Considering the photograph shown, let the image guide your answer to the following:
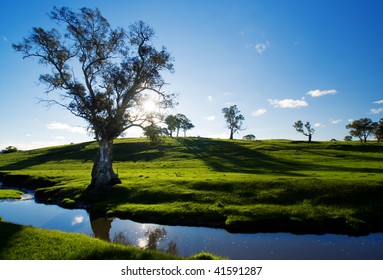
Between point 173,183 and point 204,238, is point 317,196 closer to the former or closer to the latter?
point 204,238

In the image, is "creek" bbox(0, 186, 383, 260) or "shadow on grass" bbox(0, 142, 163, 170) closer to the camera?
"creek" bbox(0, 186, 383, 260)

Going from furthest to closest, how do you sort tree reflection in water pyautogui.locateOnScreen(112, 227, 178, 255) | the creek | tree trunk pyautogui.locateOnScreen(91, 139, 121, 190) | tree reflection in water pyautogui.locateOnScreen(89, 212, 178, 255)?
tree trunk pyautogui.locateOnScreen(91, 139, 121, 190)
tree reflection in water pyautogui.locateOnScreen(89, 212, 178, 255)
tree reflection in water pyautogui.locateOnScreen(112, 227, 178, 255)
the creek

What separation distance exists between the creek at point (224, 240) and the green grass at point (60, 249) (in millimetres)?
5162

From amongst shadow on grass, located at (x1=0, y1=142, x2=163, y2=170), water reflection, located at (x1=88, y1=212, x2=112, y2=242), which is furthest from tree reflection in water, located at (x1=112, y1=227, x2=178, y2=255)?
shadow on grass, located at (x1=0, y1=142, x2=163, y2=170)

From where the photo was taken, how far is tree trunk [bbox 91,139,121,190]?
39219 millimetres

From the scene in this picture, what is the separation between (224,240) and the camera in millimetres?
22266

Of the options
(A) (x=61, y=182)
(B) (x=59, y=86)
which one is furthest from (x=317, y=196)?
(A) (x=61, y=182)

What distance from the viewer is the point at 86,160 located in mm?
90125

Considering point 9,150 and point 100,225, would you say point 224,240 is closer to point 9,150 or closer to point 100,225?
point 100,225

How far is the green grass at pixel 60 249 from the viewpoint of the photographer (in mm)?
14461

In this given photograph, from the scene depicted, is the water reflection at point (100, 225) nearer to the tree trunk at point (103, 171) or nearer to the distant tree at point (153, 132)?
the tree trunk at point (103, 171)

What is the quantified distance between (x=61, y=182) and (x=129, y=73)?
877 inches

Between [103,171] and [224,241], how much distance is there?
2355 centimetres

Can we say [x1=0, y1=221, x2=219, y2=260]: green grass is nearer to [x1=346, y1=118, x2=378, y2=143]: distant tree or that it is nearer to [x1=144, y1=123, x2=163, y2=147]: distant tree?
[x1=144, y1=123, x2=163, y2=147]: distant tree
